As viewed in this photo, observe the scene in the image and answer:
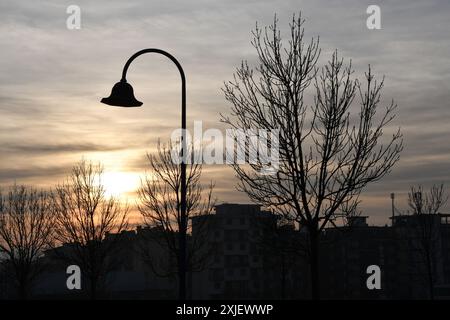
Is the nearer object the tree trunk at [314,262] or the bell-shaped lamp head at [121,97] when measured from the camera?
the bell-shaped lamp head at [121,97]

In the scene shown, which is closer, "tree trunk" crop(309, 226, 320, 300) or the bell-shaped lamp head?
the bell-shaped lamp head

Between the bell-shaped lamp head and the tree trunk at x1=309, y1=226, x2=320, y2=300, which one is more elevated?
the bell-shaped lamp head

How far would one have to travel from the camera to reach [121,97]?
15.9 metres

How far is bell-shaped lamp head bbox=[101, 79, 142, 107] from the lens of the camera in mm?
15898

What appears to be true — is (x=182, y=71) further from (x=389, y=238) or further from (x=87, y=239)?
(x=389, y=238)

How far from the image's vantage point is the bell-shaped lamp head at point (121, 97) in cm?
1590

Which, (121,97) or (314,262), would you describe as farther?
(314,262)

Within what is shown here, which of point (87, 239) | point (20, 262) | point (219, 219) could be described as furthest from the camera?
point (219, 219)

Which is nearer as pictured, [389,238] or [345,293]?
[345,293]

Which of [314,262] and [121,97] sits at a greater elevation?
[121,97]

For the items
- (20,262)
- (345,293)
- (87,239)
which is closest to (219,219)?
(345,293)

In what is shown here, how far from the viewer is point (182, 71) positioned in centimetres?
1678
